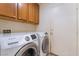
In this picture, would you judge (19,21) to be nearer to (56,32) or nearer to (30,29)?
(30,29)

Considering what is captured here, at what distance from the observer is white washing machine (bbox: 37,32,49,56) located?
1206mm

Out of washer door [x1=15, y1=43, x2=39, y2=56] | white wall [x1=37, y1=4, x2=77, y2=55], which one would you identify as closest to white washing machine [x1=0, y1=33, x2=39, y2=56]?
washer door [x1=15, y1=43, x2=39, y2=56]

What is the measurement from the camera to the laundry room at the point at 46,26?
1.14 meters

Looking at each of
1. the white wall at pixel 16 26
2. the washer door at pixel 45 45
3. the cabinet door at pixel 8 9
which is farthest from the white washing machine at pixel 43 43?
the cabinet door at pixel 8 9

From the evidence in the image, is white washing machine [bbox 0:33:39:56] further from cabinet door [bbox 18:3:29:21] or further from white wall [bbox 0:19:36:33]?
cabinet door [bbox 18:3:29:21]

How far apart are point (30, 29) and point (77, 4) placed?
613 mm

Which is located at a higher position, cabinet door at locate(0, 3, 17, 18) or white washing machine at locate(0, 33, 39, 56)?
cabinet door at locate(0, 3, 17, 18)

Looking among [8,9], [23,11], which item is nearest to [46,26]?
[23,11]

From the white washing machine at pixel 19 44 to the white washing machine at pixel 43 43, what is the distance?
2.3 inches

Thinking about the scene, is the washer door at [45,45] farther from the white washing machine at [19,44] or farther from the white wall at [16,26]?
the white wall at [16,26]

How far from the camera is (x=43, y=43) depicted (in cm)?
124

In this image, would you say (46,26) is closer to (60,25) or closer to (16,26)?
(60,25)

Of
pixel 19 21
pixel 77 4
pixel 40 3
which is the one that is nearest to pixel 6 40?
pixel 19 21

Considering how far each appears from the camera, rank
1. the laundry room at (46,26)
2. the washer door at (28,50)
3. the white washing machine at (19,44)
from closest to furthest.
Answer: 1. the white washing machine at (19,44)
2. the washer door at (28,50)
3. the laundry room at (46,26)
